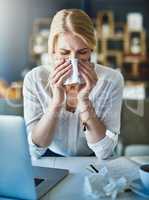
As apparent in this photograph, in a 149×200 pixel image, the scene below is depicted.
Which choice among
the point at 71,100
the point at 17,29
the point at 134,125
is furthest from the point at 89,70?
the point at 17,29

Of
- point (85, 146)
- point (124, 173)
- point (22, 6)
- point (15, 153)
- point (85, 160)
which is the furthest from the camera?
point (22, 6)

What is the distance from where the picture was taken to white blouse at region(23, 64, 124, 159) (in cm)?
109

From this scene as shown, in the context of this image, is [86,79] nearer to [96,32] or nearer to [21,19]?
[96,32]

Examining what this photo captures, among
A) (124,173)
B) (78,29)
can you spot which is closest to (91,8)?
(78,29)

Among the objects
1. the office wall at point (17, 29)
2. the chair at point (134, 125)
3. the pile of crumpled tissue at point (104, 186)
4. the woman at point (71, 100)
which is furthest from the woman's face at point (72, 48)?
the office wall at point (17, 29)

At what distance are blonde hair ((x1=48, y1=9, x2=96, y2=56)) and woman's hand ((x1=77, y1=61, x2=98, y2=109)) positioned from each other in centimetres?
8

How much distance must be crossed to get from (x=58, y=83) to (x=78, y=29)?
0.17 m

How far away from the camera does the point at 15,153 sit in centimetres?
67

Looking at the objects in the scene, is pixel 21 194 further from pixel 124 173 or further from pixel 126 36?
pixel 126 36

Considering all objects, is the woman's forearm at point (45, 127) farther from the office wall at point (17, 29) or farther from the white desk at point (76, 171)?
the office wall at point (17, 29)

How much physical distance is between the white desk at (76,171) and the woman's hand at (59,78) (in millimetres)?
177

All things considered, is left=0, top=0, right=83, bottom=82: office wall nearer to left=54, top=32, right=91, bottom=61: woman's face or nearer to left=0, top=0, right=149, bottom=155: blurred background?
left=0, top=0, right=149, bottom=155: blurred background

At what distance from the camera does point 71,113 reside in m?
1.10

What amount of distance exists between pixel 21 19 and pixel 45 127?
2.70 meters
